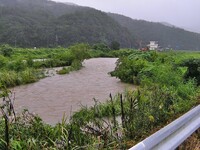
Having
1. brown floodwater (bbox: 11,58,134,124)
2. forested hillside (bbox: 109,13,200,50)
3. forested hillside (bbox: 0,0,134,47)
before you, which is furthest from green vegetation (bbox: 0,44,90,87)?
forested hillside (bbox: 109,13,200,50)

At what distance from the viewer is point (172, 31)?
418 ft

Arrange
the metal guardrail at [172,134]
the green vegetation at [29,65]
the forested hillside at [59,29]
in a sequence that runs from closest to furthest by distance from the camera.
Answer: the metal guardrail at [172,134], the green vegetation at [29,65], the forested hillside at [59,29]

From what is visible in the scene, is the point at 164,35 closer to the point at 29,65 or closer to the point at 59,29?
the point at 59,29

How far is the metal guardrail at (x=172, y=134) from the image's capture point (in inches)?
130

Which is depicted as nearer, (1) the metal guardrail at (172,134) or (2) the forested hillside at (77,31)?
(1) the metal guardrail at (172,134)

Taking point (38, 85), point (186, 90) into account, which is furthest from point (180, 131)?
point (38, 85)

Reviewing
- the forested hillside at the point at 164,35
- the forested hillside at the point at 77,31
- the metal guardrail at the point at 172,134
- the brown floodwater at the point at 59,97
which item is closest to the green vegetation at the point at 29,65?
the brown floodwater at the point at 59,97

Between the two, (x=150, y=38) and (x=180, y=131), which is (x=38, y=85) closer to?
(x=180, y=131)

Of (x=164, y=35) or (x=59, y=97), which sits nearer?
(x=59, y=97)

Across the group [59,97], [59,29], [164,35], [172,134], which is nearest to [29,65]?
[59,97]

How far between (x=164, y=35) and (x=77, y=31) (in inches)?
1714

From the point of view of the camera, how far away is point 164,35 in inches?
4791

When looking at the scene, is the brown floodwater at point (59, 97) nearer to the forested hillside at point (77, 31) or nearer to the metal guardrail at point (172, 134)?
the metal guardrail at point (172, 134)

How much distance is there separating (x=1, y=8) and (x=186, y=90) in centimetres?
9728
